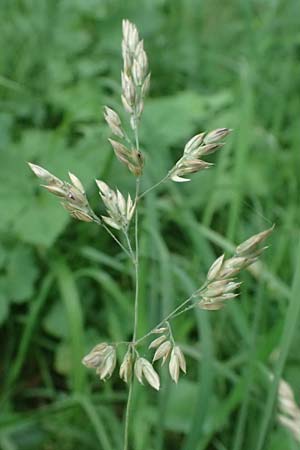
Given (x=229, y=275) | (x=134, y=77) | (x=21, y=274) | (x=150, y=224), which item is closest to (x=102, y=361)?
(x=229, y=275)

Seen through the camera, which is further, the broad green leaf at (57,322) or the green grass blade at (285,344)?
the broad green leaf at (57,322)

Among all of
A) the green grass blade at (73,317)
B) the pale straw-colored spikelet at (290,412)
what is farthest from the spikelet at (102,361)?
the green grass blade at (73,317)

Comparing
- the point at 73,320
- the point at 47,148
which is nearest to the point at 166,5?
the point at 47,148

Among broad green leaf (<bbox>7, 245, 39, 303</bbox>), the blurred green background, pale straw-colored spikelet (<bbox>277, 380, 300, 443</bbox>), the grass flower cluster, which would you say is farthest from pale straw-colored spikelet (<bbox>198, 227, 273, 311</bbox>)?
broad green leaf (<bbox>7, 245, 39, 303</bbox>)

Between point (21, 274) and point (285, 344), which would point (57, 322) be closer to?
point (21, 274)

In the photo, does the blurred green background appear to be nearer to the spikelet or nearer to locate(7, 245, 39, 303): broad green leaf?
locate(7, 245, 39, 303): broad green leaf

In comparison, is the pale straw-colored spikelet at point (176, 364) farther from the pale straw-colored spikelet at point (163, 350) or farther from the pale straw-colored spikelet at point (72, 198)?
the pale straw-colored spikelet at point (72, 198)

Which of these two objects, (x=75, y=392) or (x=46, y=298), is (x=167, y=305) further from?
(x=46, y=298)
